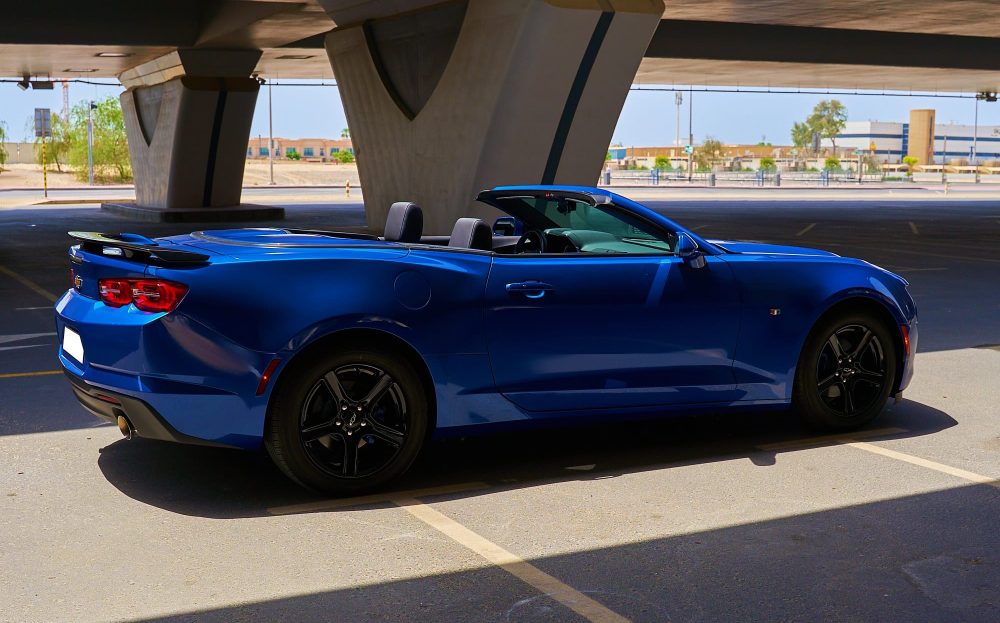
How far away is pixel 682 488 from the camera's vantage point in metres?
5.64

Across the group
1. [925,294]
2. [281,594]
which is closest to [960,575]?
[281,594]

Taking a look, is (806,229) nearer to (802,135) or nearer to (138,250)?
(138,250)

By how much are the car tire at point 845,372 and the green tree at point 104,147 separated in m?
82.0

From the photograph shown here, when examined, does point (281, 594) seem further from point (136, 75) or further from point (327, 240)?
point (136, 75)

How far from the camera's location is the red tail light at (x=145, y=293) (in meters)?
5.16

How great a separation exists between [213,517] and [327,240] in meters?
1.59

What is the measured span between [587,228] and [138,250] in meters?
2.86

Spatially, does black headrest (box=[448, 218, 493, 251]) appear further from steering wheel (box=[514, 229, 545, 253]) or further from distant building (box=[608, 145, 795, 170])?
distant building (box=[608, 145, 795, 170])

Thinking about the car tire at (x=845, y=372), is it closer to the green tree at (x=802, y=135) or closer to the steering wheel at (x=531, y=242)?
the steering wheel at (x=531, y=242)

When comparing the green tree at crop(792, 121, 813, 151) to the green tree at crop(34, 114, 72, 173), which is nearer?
the green tree at crop(34, 114, 72, 173)

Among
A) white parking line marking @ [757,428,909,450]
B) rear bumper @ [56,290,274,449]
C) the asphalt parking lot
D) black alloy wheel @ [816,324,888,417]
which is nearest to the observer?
the asphalt parking lot

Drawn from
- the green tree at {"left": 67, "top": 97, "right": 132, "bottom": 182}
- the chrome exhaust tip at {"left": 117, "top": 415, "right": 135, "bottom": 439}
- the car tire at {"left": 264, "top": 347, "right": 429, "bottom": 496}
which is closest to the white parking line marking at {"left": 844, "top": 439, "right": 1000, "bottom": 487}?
the car tire at {"left": 264, "top": 347, "right": 429, "bottom": 496}

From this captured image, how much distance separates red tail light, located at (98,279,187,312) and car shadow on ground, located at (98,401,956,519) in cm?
91

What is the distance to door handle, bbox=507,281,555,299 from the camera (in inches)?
224
